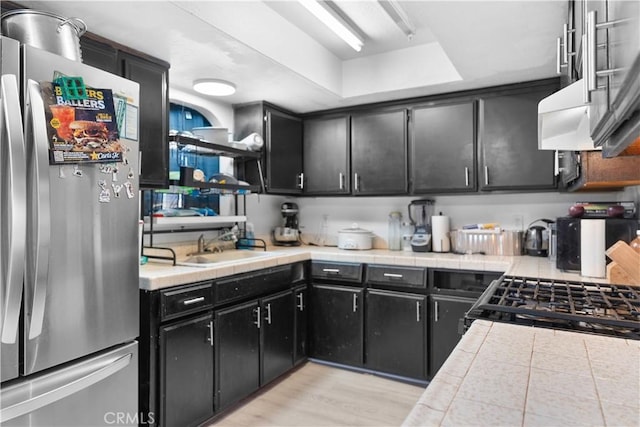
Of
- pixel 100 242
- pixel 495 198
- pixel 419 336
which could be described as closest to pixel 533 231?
pixel 495 198

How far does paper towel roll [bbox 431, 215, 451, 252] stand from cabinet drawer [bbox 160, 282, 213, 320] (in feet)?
6.06

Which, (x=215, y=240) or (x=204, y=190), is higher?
Result: (x=204, y=190)

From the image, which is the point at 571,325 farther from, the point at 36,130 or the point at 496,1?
the point at 36,130

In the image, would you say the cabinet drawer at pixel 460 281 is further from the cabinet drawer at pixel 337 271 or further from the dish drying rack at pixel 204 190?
the dish drying rack at pixel 204 190

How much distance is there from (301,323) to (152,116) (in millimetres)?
1854

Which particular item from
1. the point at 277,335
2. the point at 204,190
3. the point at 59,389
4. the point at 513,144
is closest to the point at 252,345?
the point at 277,335

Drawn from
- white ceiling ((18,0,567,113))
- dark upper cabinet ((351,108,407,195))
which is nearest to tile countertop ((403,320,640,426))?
white ceiling ((18,0,567,113))

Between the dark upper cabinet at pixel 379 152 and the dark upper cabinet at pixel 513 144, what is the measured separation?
619 millimetres

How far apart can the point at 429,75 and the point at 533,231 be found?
1386 millimetres

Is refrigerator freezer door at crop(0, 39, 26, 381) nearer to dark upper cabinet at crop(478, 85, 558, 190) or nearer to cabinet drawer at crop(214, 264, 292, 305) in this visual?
cabinet drawer at crop(214, 264, 292, 305)

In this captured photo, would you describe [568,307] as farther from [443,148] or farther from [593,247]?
[443,148]

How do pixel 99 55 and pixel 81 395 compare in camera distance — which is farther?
pixel 99 55

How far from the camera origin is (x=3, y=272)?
1341 millimetres

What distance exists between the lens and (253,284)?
2.63m
